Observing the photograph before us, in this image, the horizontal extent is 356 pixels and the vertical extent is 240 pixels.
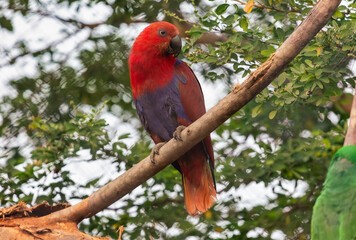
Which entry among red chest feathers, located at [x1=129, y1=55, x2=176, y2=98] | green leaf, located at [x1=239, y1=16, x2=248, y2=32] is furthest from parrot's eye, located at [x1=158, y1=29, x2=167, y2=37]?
green leaf, located at [x1=239, y1=16, x2=248, y2=32]

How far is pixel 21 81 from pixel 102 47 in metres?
0.68

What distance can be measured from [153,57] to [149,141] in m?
1.09

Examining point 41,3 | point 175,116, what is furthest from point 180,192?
point 41,3

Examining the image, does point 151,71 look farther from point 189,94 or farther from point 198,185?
point 198,185

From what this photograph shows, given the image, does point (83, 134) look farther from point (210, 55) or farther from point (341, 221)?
point (341, 221)

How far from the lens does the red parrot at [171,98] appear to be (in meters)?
2.75

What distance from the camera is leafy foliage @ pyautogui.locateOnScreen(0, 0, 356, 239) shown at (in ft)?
9.16

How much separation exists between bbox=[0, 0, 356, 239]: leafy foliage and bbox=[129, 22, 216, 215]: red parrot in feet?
0.44

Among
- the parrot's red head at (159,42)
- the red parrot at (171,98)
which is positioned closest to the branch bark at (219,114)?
the red parrot at (171,98)

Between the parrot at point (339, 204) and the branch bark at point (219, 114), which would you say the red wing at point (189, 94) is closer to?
the branch bark at point (219, 114)

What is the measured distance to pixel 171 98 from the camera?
2.76m

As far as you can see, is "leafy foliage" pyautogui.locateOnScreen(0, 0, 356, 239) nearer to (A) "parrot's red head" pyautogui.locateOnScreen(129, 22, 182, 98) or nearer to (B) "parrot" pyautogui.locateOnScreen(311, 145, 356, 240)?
(A) "parrot's red head" pyautogui.locateOnScreen(129, 22, 182, 98)

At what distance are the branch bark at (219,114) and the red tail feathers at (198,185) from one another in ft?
2.04

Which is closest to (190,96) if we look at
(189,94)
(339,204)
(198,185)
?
(189,94)
